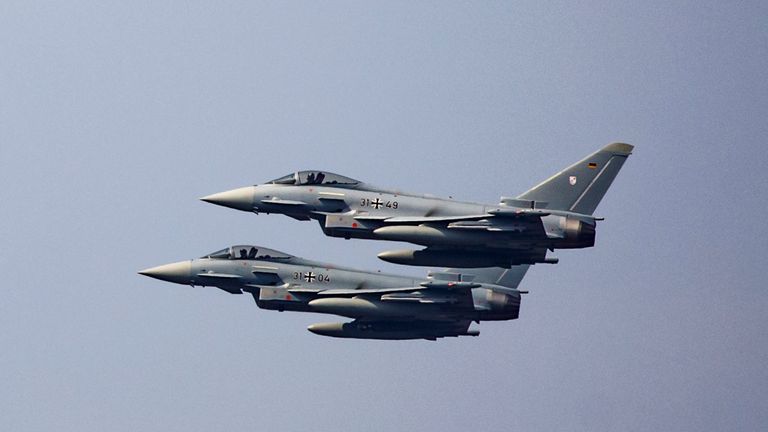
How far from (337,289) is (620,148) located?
1400 cm

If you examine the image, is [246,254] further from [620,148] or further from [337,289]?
[620,148]

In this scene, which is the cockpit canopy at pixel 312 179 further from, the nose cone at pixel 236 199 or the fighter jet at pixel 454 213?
the nose cone at pixel 236 199

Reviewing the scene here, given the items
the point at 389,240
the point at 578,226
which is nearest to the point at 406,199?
the point at 389,240

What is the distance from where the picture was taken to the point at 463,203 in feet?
272

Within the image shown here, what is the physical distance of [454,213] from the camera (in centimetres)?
8238

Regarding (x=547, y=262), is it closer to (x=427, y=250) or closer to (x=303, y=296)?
(x=427, y=250)

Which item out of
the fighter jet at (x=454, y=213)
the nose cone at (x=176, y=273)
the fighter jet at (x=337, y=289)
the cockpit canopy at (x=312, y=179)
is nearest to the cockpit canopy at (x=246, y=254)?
the fighter jet at (x=337, y=289)

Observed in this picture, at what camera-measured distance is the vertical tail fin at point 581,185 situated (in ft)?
275

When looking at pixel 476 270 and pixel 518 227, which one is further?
pixel 476 270

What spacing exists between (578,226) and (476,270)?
10577 mm

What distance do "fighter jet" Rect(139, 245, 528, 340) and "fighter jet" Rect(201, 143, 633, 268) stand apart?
2.01m

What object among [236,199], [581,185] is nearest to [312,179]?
[236,199]

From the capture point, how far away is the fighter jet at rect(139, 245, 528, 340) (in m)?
85.1

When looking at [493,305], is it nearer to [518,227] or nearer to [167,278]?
[518,227]
